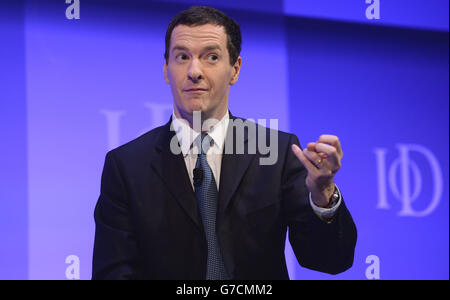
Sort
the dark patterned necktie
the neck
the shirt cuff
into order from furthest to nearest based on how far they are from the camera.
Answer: the neck, the dark patterned necktie, the shirt cuff

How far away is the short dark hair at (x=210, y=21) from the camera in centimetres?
198

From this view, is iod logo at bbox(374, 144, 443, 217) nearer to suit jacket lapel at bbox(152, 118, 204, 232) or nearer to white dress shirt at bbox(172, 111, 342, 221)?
white dress shirt at bbox(172, 111, 342, 221)

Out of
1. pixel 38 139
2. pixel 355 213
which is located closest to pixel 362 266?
pixel 355 213

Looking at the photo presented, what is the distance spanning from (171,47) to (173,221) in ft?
1.85

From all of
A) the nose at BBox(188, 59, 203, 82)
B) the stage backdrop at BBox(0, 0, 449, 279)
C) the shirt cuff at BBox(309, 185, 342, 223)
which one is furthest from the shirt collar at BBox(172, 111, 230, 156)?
the stage backdrop at BBox(0, 0, 449, 279)

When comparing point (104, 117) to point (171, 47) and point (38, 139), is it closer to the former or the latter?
point (38, 139)

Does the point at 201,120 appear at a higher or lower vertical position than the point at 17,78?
lower

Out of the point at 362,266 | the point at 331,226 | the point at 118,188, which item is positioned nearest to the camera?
the point at 331,226

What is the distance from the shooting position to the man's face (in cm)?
194

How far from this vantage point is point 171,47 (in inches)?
79.0

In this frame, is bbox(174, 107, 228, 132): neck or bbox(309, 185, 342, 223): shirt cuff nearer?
bbox(309, 185, 342, 223): shirt cuff

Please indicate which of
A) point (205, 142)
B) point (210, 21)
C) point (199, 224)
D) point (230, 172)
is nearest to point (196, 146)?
point (205, 142)

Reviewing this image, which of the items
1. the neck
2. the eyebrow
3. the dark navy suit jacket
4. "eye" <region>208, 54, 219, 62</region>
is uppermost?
the eyebrow

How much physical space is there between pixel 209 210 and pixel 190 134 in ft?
0.82
